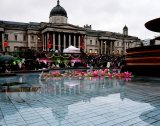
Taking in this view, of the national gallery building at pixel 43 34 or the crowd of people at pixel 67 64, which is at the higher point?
the national gallery building at pixel 43 34

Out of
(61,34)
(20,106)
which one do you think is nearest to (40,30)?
(61,34)

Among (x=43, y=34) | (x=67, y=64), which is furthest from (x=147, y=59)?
(x=43, y=34)

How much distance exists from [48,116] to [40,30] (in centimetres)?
5577

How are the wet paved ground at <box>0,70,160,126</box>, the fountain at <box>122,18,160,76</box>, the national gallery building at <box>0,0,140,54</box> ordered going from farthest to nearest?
the national gallery building at <box>0,0,140,54</box>, the fountain at <box>122,18,160,76</box>, the wet paved ground at <box>0,70,160,126</box>

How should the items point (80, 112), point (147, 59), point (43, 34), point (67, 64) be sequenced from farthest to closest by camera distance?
point (43, 34), point (67, 64), point (147, 59), point (80, 112)

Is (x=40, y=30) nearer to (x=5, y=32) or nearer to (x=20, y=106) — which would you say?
(x=5, y=32)

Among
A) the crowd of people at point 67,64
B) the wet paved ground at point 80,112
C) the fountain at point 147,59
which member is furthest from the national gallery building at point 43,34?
the wet paved ground at point 80,112

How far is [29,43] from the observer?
55.7m

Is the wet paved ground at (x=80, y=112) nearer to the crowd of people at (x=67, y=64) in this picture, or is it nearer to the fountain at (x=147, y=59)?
the fountain at (x=147, y=59)

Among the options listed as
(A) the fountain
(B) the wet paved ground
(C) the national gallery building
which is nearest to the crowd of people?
(A) the fountain

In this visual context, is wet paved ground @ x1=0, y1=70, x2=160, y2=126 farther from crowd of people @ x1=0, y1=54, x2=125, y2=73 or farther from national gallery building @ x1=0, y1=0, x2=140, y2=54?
national gallery building @ x1=0, y1=0, x2=140, y2=54

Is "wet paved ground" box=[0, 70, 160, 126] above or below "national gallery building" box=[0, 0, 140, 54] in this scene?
below

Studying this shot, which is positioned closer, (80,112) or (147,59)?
(80,112)

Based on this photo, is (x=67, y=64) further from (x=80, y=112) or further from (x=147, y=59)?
(x=80, y=112)
